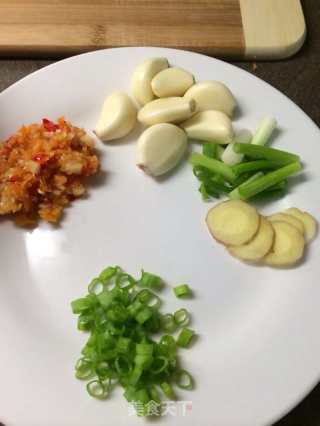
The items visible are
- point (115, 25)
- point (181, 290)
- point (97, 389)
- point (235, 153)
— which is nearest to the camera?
point (97, 389)

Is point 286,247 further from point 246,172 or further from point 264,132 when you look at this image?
point 264,132

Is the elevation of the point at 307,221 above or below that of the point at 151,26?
below

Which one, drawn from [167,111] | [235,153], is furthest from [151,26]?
[235,153]

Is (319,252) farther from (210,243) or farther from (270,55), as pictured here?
(270,55)

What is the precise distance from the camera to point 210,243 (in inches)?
47.7

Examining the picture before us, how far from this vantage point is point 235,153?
124cm

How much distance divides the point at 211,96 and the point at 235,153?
6.7 inches

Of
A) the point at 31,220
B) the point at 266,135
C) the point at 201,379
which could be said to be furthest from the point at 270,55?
the point at 201,379

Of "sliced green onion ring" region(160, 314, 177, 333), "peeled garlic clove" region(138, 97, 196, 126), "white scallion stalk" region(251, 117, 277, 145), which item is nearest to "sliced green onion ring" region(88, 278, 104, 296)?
"sliced green onion ring" region(160, 314, 177, 333)

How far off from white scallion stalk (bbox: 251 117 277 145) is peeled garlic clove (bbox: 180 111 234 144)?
0.07 m

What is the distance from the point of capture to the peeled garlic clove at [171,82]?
1.30 meters

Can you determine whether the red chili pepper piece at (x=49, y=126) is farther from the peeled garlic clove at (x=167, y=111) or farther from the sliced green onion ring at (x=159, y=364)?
the sliced green onion ring at (x=159, y=364)

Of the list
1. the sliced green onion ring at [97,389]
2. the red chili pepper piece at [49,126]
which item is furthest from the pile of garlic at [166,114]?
the sliced green onion ring at [97,389]

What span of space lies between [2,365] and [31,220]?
13.3 inches
